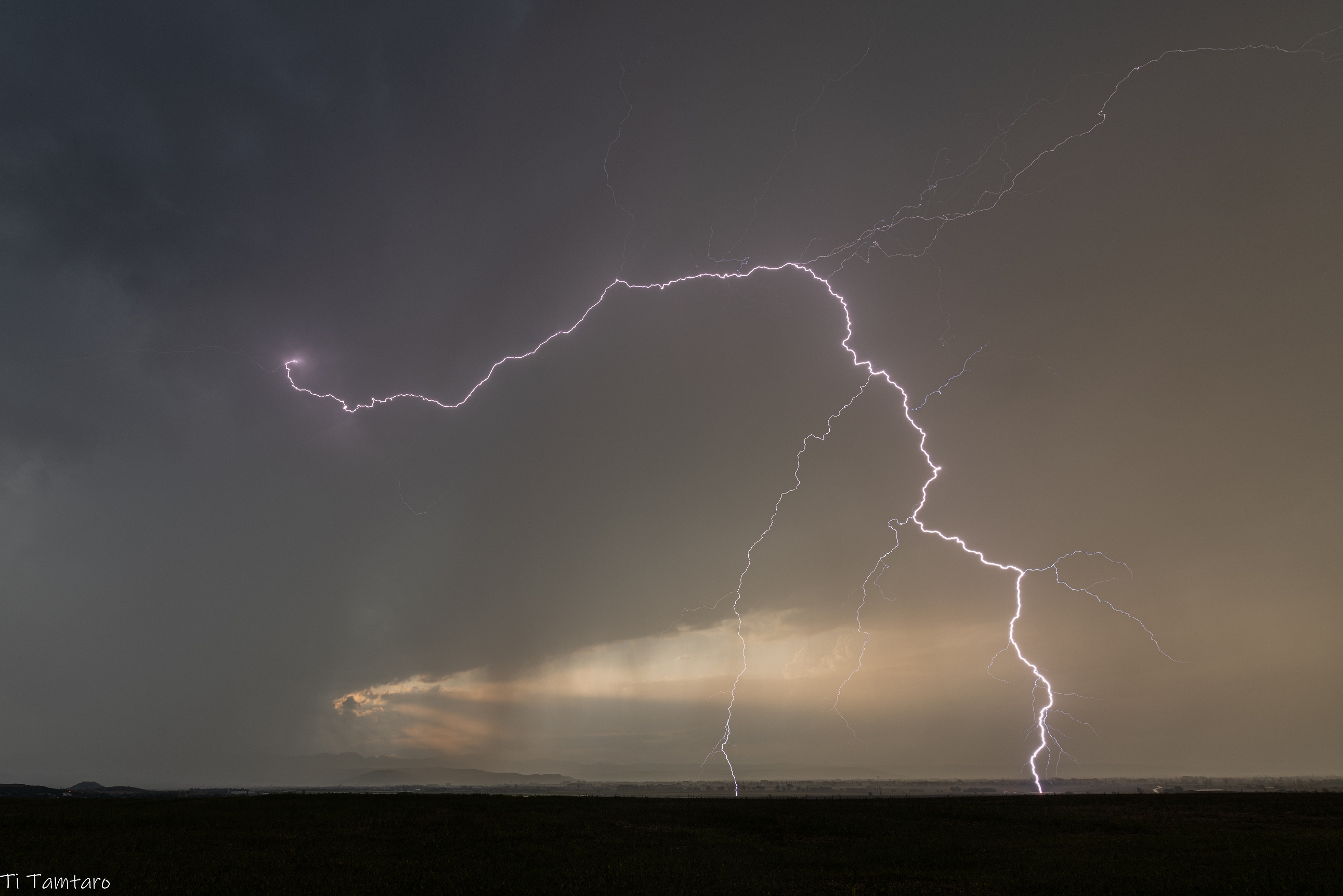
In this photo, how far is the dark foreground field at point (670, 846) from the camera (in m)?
15.9

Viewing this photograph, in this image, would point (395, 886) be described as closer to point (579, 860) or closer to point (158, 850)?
point (579, 860)

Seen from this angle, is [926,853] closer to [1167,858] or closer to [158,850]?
[1167,858]

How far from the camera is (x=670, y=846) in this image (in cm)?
2169

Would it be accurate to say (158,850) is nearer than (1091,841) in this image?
Yes

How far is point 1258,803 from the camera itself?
31.3 m

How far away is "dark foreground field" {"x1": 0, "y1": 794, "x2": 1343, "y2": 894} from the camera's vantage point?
15852 mm

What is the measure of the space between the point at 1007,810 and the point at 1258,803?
43.7ft

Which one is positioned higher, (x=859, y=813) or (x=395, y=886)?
(x=395, y=886)

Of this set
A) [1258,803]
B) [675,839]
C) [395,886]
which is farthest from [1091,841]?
[395,886]

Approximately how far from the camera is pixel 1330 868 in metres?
16.5

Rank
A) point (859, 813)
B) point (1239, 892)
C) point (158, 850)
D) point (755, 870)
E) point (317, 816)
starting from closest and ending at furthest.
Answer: point (1239, 892) < point (755, 870) < point (158, 850) < point (317, 816) < point (859, 813)

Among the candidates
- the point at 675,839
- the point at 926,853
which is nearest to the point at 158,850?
the point at 675,839

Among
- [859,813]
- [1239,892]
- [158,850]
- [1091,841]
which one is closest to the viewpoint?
[1239,892]

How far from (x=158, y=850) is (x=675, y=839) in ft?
54.9
